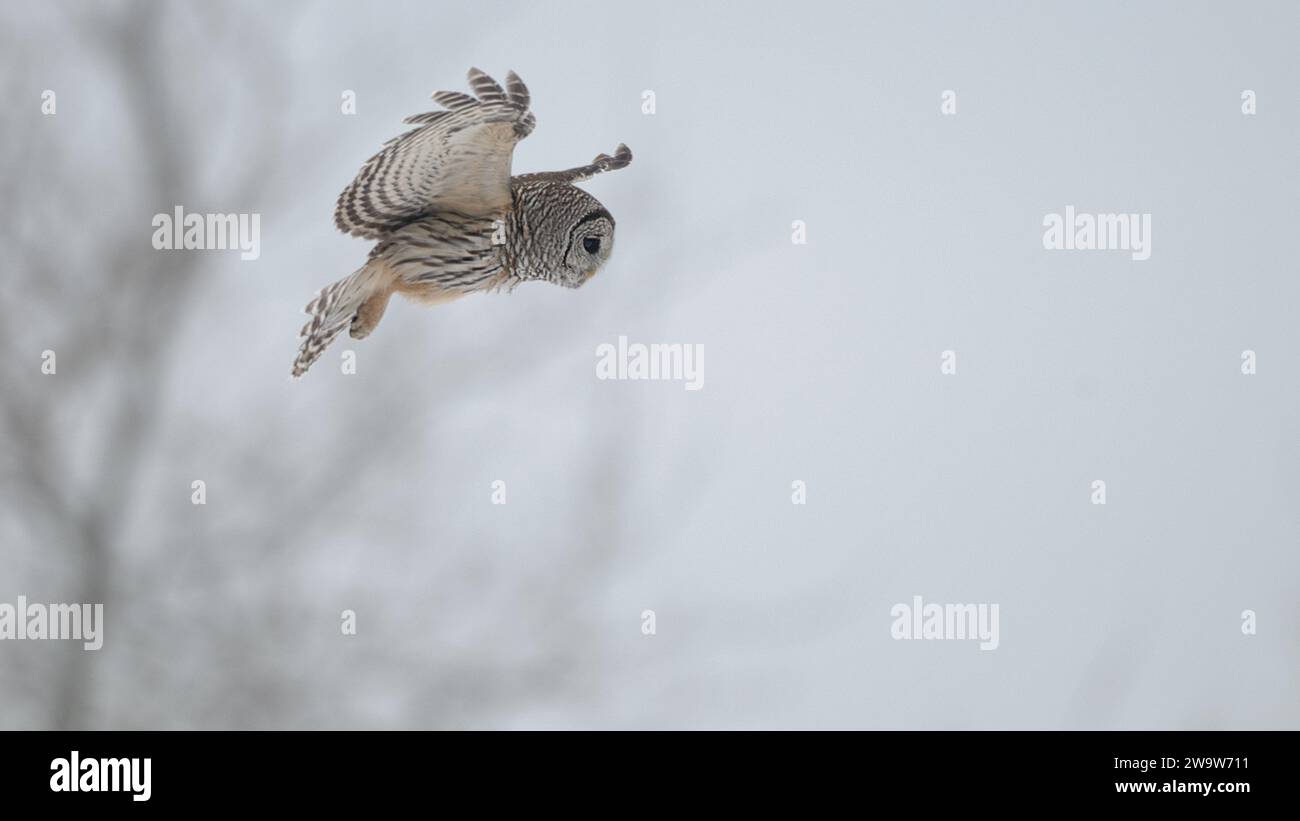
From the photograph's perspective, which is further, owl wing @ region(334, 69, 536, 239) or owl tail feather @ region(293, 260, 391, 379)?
owl tail feather @ region(293, 260, 391, 379)

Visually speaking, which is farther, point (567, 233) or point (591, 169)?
point (591, 169)

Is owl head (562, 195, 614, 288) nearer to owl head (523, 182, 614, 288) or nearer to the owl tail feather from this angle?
owl head (523, 182, 614, 288)

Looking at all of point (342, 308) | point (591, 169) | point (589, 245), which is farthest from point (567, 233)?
point (342, 308)

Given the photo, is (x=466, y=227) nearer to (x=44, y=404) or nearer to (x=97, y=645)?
(x=44, y=404)

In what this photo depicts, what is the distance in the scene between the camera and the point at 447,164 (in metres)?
1.86

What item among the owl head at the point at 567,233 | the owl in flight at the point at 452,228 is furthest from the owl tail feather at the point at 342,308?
the owl head at the point at 567,233

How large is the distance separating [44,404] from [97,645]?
555 mm

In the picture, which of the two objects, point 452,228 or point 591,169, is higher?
point 591,169

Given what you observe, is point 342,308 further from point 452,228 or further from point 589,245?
point 589,245

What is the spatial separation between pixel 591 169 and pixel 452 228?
0.27 m

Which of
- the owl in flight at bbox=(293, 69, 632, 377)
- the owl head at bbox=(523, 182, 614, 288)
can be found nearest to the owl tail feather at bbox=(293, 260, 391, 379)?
the owl in flight at bbox=(293, 69, 632, 377)

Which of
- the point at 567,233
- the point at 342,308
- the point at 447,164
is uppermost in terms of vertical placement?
the point at 447,164

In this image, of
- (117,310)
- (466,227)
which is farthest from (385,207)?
(117,310)

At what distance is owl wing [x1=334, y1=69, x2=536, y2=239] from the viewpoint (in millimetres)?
1717
